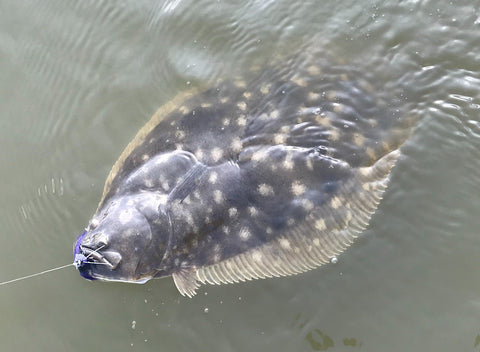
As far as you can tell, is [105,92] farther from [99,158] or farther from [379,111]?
[379,111]

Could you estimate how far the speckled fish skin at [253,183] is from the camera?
3.95 m

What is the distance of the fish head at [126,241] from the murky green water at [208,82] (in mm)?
577

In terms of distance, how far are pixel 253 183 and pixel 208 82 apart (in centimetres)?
117

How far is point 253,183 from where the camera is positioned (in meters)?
3.98

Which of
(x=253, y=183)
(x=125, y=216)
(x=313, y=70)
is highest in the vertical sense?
(x=313, y=70)

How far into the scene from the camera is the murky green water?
13.8ft

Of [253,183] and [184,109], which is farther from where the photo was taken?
[184,109]

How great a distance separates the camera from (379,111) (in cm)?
422

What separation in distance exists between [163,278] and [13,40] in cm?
286

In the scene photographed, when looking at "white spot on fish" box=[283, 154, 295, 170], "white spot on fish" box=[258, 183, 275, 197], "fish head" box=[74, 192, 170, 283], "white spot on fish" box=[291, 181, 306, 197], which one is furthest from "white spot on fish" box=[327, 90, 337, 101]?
"fish head" box=[74, 192, 170, 283]

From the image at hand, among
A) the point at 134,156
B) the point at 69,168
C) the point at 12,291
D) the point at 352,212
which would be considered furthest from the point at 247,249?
the point at 12,291

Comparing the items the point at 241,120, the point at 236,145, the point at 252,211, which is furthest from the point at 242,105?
the point at 252,211

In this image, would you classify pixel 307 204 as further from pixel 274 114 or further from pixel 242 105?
pixel 242 105

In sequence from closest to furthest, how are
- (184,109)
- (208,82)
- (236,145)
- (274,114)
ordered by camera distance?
1. (236,145)
2. (274,114)
3. (184,109)
4. (208,82)
